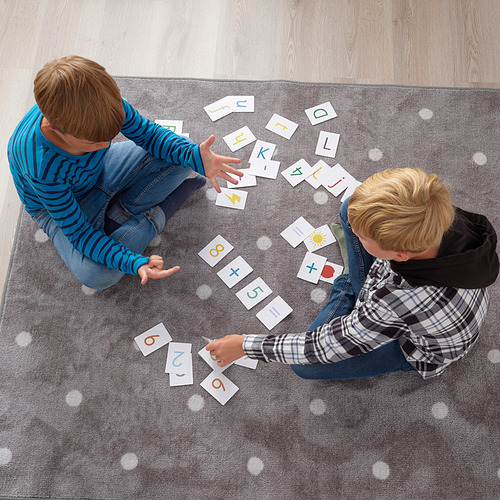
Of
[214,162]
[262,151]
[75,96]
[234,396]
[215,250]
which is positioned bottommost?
[234,396]

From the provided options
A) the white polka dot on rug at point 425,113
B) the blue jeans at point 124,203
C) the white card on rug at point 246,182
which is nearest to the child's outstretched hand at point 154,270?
the blue jeans at point 124,203

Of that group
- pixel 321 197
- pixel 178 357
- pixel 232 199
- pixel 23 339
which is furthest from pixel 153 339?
pixel 321 197

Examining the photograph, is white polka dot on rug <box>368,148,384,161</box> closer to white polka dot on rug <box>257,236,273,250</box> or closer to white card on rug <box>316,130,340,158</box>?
white card on rug <box>316,130,340,158</box>

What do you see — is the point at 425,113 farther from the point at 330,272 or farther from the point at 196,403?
the point at 196,403

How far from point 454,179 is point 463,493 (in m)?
1.11

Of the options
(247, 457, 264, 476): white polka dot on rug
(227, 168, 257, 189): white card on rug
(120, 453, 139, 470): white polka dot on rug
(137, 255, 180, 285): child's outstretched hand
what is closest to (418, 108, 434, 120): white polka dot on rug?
(227, 168, 257, 189): white card on rug

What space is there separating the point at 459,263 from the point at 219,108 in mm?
1265

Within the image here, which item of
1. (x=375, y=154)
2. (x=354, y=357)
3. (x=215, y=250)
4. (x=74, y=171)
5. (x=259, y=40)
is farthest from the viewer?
(x=259, y=40)

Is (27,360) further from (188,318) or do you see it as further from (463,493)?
(463,493)

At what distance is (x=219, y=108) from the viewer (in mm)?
2076

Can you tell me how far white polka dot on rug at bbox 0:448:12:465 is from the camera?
1.66 meters

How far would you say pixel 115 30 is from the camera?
88.2 inches

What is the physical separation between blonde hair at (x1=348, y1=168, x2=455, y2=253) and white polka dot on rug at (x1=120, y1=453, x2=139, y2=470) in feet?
3.59

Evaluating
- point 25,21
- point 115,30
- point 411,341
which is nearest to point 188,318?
point 411,341
